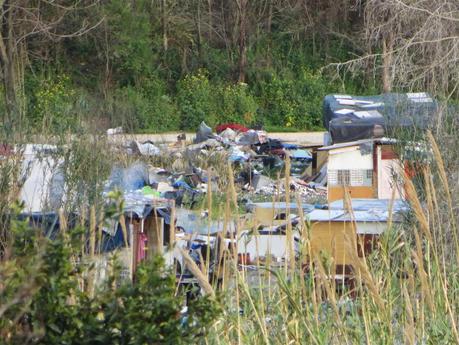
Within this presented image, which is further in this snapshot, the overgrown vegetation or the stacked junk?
the overgrown vegetation

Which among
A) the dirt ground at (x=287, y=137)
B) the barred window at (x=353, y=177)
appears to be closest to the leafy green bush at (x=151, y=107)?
the dirt ground at (x=287, y=137)

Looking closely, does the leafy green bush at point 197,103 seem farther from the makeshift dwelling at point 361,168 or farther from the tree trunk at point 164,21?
the makeshift dwelling at point 361,168

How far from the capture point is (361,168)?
16.3 meters

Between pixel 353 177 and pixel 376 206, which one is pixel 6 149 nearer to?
pixel 376 206

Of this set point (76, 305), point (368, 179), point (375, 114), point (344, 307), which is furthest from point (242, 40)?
point (76, 305)

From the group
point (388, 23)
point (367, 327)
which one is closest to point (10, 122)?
point (388, 23)

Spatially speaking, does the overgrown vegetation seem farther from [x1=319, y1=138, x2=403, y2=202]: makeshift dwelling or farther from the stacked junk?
[x1=319, y1=138, x2=403, y2=202]: makeshift dwelling

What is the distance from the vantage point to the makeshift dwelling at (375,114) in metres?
9.69

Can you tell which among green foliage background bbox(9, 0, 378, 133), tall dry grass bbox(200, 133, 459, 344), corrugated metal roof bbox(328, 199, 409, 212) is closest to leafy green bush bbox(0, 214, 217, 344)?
tall dry grass bbox(200, 133, 459, 344)

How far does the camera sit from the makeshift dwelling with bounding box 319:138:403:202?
49.7 ft

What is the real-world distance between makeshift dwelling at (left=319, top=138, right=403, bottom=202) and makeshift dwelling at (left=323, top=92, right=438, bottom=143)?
510 mm

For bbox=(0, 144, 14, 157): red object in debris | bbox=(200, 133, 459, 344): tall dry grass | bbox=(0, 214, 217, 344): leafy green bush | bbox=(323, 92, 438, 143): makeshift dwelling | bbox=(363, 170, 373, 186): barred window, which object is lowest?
bbox=(363, 170, 373, 186): barred window

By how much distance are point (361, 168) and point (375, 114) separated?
14.1 ft

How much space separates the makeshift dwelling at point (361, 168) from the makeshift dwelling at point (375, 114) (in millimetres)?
510
